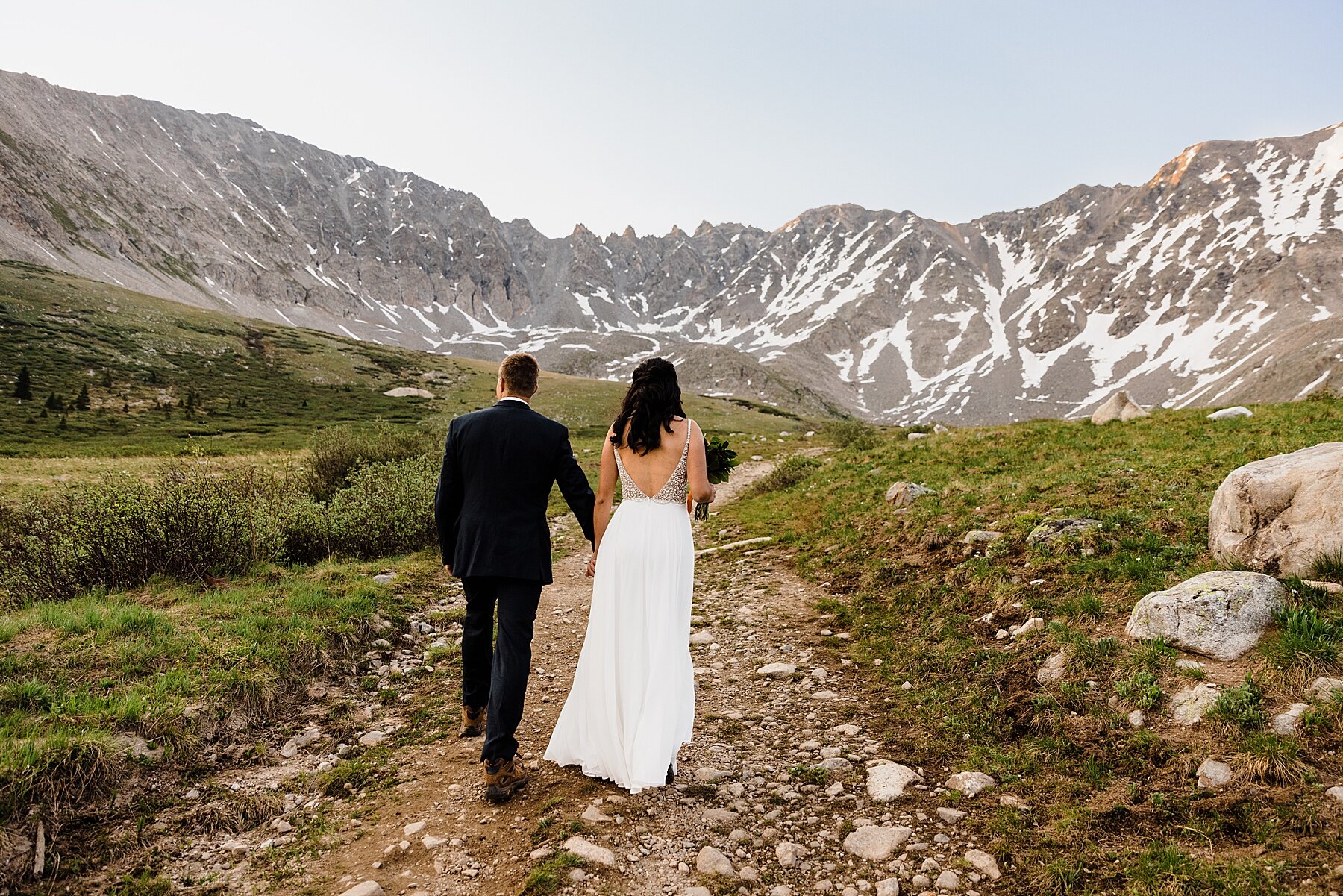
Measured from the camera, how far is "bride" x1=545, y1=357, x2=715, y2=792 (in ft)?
19.6

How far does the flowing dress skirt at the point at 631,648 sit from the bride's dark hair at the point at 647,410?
65 cm

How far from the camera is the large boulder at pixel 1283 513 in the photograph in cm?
652

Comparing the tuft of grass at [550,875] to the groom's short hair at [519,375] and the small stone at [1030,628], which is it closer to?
the groom's short hair at [519,375]

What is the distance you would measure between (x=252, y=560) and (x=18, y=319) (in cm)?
11059

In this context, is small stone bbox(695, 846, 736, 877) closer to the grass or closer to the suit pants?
the suit pants

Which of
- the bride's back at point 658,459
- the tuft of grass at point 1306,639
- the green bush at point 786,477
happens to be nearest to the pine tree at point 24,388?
the green bush at point 786,477

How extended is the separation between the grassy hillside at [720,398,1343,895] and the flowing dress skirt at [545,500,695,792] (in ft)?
8.30

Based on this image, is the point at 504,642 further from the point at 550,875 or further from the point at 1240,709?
the point at 1240,709

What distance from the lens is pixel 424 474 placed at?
59.6ft

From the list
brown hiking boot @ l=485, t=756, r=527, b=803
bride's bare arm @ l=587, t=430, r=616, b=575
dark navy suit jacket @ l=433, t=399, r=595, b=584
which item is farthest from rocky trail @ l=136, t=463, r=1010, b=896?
bride's bare arm @ l=587, t=430, r=616, b=575

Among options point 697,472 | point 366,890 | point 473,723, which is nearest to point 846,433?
point 697,472

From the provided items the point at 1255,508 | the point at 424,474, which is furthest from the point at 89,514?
the point at 1255,508

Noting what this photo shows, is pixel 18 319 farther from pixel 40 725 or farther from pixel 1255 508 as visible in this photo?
pixel 1255 508

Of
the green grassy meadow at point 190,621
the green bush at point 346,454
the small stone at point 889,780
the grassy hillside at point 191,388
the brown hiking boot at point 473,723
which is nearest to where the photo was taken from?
the green grassy meadow at point 190,621
